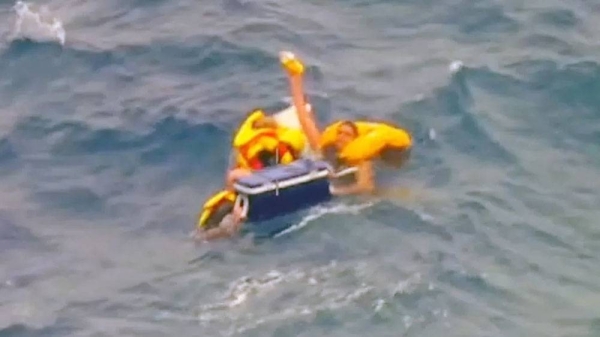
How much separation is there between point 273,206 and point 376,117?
11.4 feet

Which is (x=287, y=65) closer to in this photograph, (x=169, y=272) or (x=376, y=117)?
(x=376, y=117)

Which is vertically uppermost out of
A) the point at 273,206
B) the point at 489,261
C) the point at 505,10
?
the point at 505,10

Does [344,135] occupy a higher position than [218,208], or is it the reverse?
[344,135]

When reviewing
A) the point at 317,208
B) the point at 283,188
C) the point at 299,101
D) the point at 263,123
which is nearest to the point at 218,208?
the point at 283,188

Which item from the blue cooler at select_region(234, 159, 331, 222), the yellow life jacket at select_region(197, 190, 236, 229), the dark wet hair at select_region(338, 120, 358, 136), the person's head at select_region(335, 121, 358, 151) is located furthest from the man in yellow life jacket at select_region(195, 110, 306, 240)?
the dark wet hair at select_region(338, 120, 358, 136)

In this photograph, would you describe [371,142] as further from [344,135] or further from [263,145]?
[263,145]

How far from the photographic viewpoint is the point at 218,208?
53.9 feet

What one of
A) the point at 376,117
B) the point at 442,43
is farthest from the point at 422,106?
the point at 442,43

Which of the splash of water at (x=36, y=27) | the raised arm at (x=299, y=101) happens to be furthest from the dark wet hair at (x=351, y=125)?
the splash of water at (x=36, y=27)

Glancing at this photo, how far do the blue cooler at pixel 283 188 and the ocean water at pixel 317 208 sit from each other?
10.9 inches

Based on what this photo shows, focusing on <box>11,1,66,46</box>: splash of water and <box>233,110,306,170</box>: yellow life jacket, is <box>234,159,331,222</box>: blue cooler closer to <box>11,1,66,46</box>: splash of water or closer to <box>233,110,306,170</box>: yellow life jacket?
Result: <box>233,110,306,170</box>: yellow life jacket

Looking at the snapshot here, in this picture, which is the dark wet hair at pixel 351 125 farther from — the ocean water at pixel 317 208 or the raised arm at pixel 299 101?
the ocean water at pixel 317 208

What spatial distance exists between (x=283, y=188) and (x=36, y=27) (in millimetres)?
8830

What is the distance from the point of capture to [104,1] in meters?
24.2
